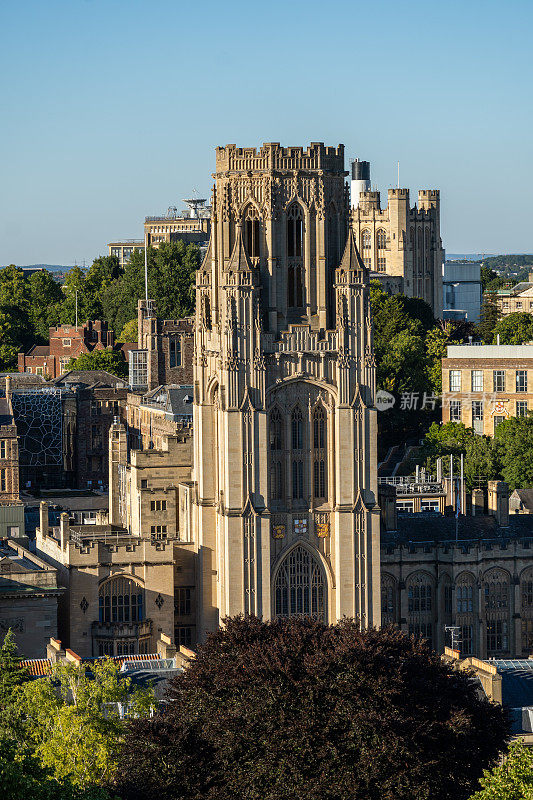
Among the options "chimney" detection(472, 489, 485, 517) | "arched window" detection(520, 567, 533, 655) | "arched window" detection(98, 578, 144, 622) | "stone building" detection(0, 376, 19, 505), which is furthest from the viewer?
"stone building" detection(0, 376, 19, 505)

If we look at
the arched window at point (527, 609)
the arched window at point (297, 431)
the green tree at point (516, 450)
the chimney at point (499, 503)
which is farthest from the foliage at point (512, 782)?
the green tree at point (516, 450)

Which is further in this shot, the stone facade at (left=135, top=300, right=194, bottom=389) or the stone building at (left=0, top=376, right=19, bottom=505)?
the stone facade at (left=135, top=300, right=194, bottom=389)

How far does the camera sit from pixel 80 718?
7212cm

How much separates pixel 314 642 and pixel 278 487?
24.2 m

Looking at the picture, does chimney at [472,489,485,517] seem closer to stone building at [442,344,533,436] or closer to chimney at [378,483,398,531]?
chimney at [378,483,398,531]

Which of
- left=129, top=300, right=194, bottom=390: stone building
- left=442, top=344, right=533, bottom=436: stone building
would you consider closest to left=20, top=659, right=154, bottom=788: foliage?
left=442, top=344, right=533, bottom=436: stone building

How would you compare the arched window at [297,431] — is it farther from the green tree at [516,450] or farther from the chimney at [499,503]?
the green tree at [516,450]

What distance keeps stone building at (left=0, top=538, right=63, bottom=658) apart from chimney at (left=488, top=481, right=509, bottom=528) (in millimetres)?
26491

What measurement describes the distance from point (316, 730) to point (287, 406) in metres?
A: 31.3

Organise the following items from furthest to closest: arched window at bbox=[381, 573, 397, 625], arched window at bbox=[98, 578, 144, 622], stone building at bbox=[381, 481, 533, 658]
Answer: stone building at bbox=[381, 481, 533, 658] → arched window at bbox=[381, 573, 397, 625] → arched window at bbox=[98, 578, 144, 622]

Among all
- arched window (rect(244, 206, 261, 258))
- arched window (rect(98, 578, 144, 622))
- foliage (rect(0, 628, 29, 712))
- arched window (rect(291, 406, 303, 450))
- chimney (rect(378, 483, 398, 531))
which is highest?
arched window (rect(244, 206, 261, 258))

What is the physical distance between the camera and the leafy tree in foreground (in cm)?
6731

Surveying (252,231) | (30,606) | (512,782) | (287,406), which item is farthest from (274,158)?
(512,782)

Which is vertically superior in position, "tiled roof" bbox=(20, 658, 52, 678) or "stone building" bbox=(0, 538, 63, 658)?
"stone building" bbox=(0, 538, 63, 658)
